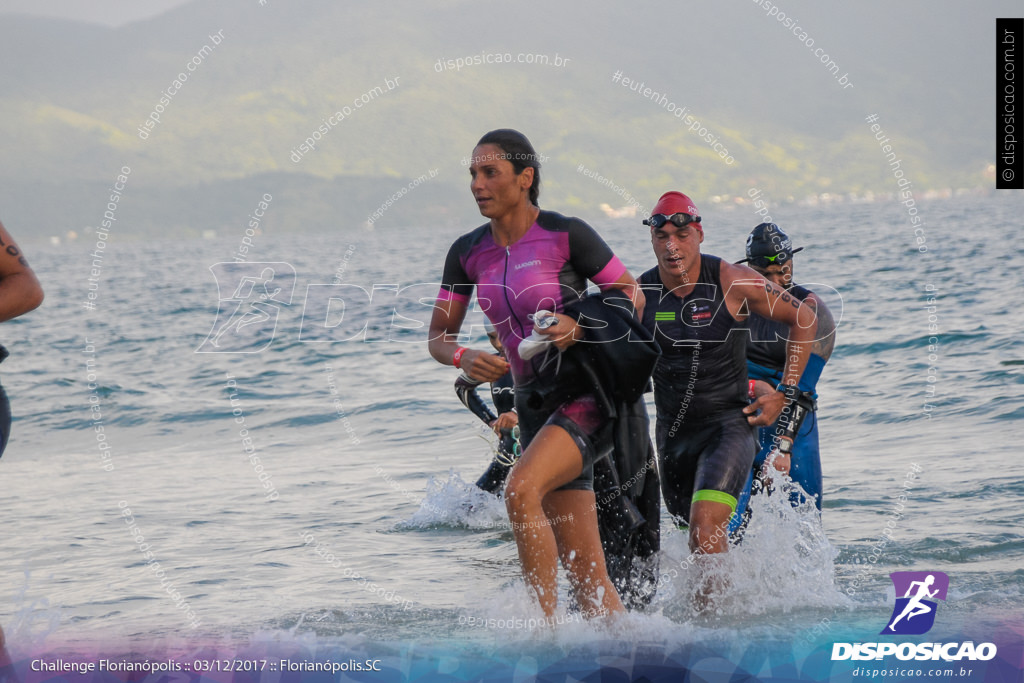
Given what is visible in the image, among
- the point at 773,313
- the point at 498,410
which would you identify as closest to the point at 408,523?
the point at 498,410

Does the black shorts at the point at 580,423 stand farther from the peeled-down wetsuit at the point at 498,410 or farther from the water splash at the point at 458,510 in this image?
the water splash at the point at 458,510

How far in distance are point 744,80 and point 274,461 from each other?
225 feet

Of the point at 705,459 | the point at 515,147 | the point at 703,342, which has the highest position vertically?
the point at 515,147

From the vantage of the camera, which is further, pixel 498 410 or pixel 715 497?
pixel 498 410

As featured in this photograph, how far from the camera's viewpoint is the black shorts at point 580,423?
473cm

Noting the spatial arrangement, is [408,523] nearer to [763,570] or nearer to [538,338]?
[763,570]

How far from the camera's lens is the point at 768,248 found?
6648mm

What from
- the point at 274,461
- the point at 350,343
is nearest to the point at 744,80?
the point at 350,343

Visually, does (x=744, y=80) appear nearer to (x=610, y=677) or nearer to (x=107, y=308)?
(x=107, y=308)

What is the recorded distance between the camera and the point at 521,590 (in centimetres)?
567

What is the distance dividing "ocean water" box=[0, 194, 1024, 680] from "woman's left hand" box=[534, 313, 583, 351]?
1.42 metres

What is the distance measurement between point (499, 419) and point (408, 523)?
1.44 meters

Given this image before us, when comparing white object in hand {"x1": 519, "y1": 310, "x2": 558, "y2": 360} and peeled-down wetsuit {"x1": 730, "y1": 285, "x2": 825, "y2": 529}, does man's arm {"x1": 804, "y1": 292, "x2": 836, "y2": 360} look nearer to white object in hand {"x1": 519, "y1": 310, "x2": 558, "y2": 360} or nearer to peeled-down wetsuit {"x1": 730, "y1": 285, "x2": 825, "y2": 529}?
peeled-down wetsuit {"x1": 730, "y1": 285, "x2": 825, "y2": 529}

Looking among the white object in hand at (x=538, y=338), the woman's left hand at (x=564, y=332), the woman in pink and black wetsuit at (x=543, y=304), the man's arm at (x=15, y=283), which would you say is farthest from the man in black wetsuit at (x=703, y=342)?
the man's arm at (x=15, y=283)
